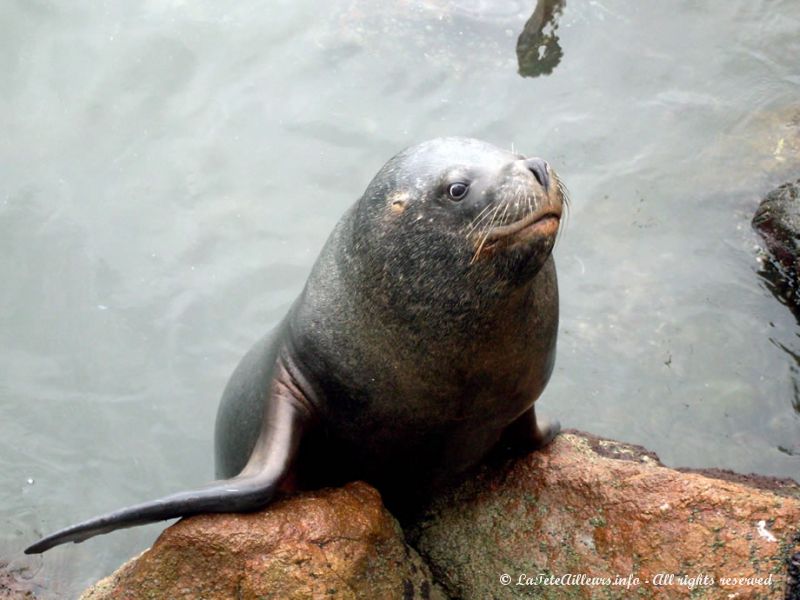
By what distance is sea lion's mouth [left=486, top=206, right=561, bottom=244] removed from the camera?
3.99 m

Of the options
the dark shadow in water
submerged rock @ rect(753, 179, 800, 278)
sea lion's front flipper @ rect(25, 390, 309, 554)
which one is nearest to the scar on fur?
sea lion's front flipper @ rect(25, 390, 309, 554)

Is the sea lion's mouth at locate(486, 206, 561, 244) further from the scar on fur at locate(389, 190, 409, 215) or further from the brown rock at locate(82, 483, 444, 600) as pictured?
the brown rock at locate(82, 483, 444, 600)

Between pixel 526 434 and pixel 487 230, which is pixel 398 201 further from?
pixel 526 434

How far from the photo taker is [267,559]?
4.05 m

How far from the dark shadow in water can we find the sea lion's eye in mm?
6208

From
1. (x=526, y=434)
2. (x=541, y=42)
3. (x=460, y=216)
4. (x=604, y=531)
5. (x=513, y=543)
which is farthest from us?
(x=541, y=42)

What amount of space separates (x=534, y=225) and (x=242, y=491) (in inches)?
66.2

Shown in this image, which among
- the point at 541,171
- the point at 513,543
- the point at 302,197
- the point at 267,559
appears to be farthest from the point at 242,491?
the point at 302,197


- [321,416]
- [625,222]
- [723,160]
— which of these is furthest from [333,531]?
[723,160]

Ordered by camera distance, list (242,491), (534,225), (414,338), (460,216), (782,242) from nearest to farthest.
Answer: (534,225), (242,491), (460,216), (414,338), (782,242)

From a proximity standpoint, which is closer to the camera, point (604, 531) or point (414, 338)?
point (414, 338)

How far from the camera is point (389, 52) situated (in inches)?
409

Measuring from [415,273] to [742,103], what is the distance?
584cm

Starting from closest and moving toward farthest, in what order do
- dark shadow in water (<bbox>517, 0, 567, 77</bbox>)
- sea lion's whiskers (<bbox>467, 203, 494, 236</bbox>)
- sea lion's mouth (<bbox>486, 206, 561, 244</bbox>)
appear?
sea lion's mouth (<bbox>486, 206, 561, 244</bbox>) → sea lion's whiskers (<bbox>467, 203, 494, 236</bbox>) → dark shadow in water (<bbox>517, 0, 567, 77</bbox>)
